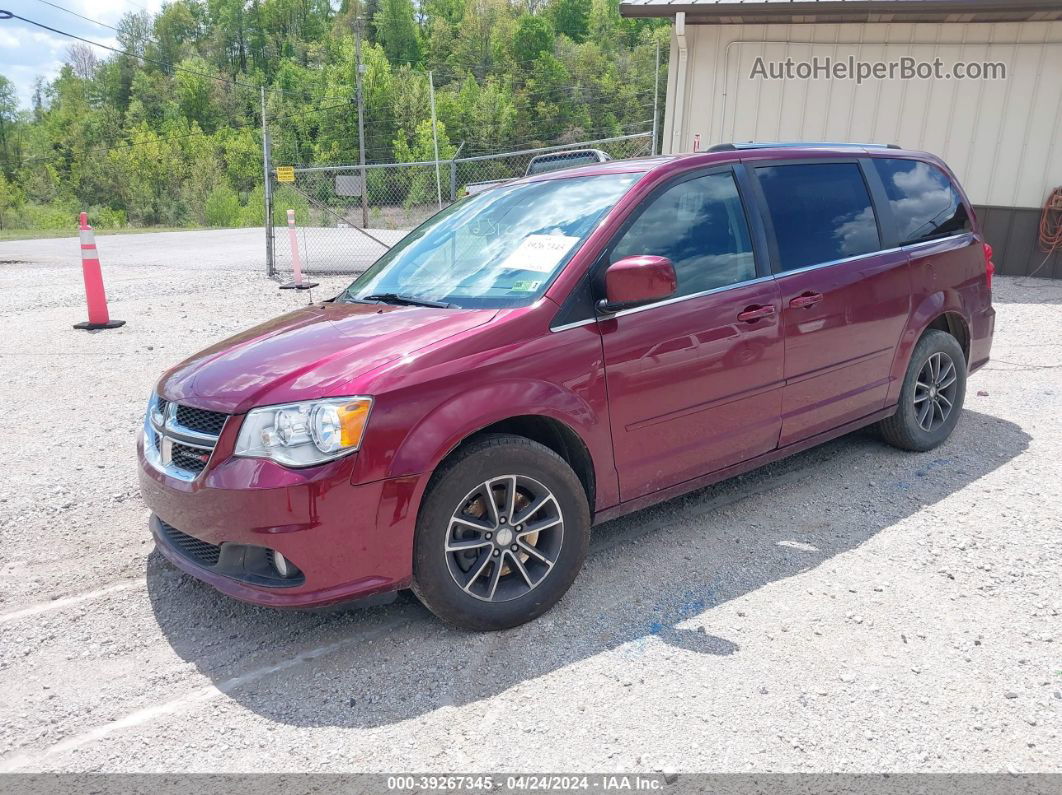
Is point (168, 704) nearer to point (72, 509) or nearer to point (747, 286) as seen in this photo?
point (72, 509)

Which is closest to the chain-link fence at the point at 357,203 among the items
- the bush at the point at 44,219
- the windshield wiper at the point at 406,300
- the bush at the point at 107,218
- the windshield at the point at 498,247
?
the windshield at the point at 498,247

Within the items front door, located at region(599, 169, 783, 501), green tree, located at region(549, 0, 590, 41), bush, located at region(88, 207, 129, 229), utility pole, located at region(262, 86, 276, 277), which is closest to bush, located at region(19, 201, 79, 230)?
bush, located at region(88, 207, 129, 229)

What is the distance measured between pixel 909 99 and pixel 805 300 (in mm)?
9178

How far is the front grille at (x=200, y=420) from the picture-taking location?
2.83 meters

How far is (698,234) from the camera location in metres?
3.65

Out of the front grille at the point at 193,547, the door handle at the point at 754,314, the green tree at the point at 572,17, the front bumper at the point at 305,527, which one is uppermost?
the green tree at the point at 572,17

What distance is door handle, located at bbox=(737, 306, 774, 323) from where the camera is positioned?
364 cm

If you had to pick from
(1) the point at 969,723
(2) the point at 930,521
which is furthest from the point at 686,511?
(1) the point at 969,723

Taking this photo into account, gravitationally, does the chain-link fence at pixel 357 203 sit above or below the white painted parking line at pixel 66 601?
above

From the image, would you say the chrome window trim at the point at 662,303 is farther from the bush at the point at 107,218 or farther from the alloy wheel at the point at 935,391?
the bush at the point at 107,218

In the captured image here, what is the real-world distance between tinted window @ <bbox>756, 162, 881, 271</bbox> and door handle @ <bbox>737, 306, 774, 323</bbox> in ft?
0.91

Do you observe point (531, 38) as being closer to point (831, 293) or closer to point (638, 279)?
point (831, 293)

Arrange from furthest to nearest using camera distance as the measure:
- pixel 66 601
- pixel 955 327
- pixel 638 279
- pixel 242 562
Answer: pixel 955 327, pixel 66 601, pixel 638 279, pixel 242 562

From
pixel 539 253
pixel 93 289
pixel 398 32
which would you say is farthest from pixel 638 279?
pixel 398 32
